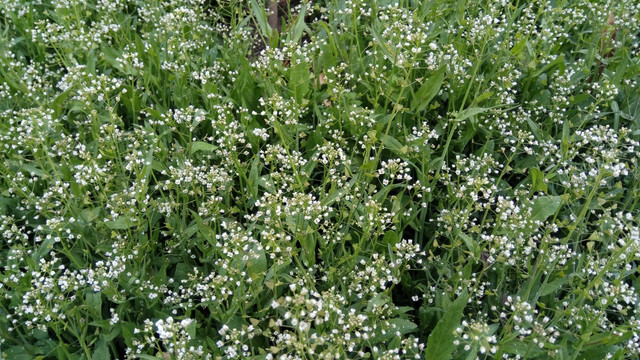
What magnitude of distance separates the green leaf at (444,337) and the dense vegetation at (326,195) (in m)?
0.01

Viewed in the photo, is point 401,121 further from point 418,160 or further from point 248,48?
point 248,48

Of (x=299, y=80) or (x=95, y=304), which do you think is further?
(x=299, y=80)

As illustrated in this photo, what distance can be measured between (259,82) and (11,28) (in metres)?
2.83

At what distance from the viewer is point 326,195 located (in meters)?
3.45

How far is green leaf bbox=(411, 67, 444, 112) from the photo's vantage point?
12.9ft

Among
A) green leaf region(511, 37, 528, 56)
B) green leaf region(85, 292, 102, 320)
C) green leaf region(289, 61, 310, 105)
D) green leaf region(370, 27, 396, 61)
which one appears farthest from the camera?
green leaf region(511, 37, 528, 56)

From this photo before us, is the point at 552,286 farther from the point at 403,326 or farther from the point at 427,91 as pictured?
the point at 427,91

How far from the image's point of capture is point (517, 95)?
4.48 metres

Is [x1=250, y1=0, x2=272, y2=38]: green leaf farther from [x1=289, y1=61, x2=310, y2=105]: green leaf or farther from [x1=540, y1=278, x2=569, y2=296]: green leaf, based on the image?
[x1=540, y1=278, x2=569, y2=296]: green leaf

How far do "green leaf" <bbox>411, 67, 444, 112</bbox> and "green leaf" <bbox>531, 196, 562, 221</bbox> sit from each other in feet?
3.47

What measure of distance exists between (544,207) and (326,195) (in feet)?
4.33

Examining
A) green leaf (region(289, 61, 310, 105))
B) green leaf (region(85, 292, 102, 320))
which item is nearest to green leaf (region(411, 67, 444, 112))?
green leaf (region(289, 61, 310, 105))

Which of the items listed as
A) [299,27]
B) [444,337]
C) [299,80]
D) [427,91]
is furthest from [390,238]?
[299,27]

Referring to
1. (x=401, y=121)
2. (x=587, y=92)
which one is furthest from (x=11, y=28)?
(x=587, y=92)
